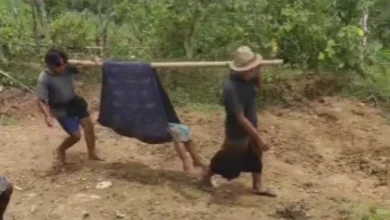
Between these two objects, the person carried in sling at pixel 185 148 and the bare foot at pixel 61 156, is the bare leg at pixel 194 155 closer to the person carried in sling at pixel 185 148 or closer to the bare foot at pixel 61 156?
the person carried in sling at pixel 185 148

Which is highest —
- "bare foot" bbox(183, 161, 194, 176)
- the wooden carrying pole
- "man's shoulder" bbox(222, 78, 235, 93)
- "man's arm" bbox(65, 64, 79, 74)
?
the wooden carrying pole

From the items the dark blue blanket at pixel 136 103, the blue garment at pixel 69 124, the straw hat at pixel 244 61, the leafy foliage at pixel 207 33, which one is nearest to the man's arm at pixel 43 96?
the blue garment at pixel 69 124

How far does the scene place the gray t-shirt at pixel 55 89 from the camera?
258 inches

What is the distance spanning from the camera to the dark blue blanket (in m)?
6.62

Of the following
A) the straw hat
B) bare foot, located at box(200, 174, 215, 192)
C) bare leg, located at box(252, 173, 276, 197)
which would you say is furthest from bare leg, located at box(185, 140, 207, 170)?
the straw hat

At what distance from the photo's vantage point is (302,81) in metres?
8.66

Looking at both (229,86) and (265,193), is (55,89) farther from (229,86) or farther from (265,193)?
(265,193)

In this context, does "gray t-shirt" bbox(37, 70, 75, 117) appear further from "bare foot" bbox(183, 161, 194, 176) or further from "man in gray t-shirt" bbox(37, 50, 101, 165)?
"bare foot" bbox(183, 161, 194, 176)

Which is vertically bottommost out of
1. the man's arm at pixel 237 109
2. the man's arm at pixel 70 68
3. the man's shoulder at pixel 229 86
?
the man's arm at pixel 237 109

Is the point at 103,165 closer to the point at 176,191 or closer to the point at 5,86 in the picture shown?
the point at 176,191

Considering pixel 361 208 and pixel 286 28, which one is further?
pixel 286 28

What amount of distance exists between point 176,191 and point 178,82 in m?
2.50

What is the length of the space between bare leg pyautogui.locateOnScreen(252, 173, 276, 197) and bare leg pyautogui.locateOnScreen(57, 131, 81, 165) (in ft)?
5.28

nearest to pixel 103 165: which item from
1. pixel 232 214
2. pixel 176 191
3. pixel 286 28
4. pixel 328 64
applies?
pixel 176 191
